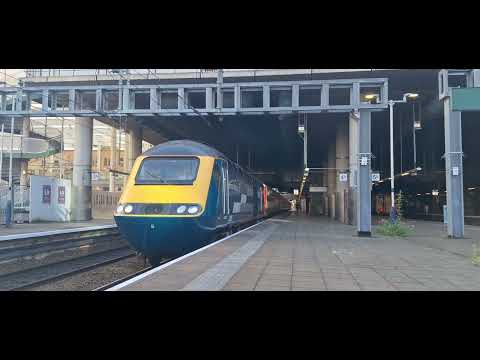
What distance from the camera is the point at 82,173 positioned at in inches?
1262

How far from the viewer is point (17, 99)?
20797 millimetres

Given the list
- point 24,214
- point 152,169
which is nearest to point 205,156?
point 152,169

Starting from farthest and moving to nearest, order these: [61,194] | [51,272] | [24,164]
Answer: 1. [24,164]
2. [61,194]
3. [51,272]

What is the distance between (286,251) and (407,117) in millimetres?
25357

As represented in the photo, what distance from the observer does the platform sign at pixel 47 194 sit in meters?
27.0

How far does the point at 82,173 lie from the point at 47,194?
A: 5001 millimetres

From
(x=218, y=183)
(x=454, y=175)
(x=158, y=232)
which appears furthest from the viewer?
(x=454, y=175)

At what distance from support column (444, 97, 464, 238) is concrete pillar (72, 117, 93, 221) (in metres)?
22.4

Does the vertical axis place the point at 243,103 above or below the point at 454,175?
above

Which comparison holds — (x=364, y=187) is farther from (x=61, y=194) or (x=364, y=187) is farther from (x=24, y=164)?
(x=24, y=164)

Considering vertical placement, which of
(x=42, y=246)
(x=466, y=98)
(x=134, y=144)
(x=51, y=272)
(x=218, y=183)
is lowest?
(x=51, y=272)

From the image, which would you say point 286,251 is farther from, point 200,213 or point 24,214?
point 24,214

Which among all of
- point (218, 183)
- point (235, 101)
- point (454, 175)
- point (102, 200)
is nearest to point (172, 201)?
point (218, 183)

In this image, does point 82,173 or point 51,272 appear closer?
A: point 51,272
